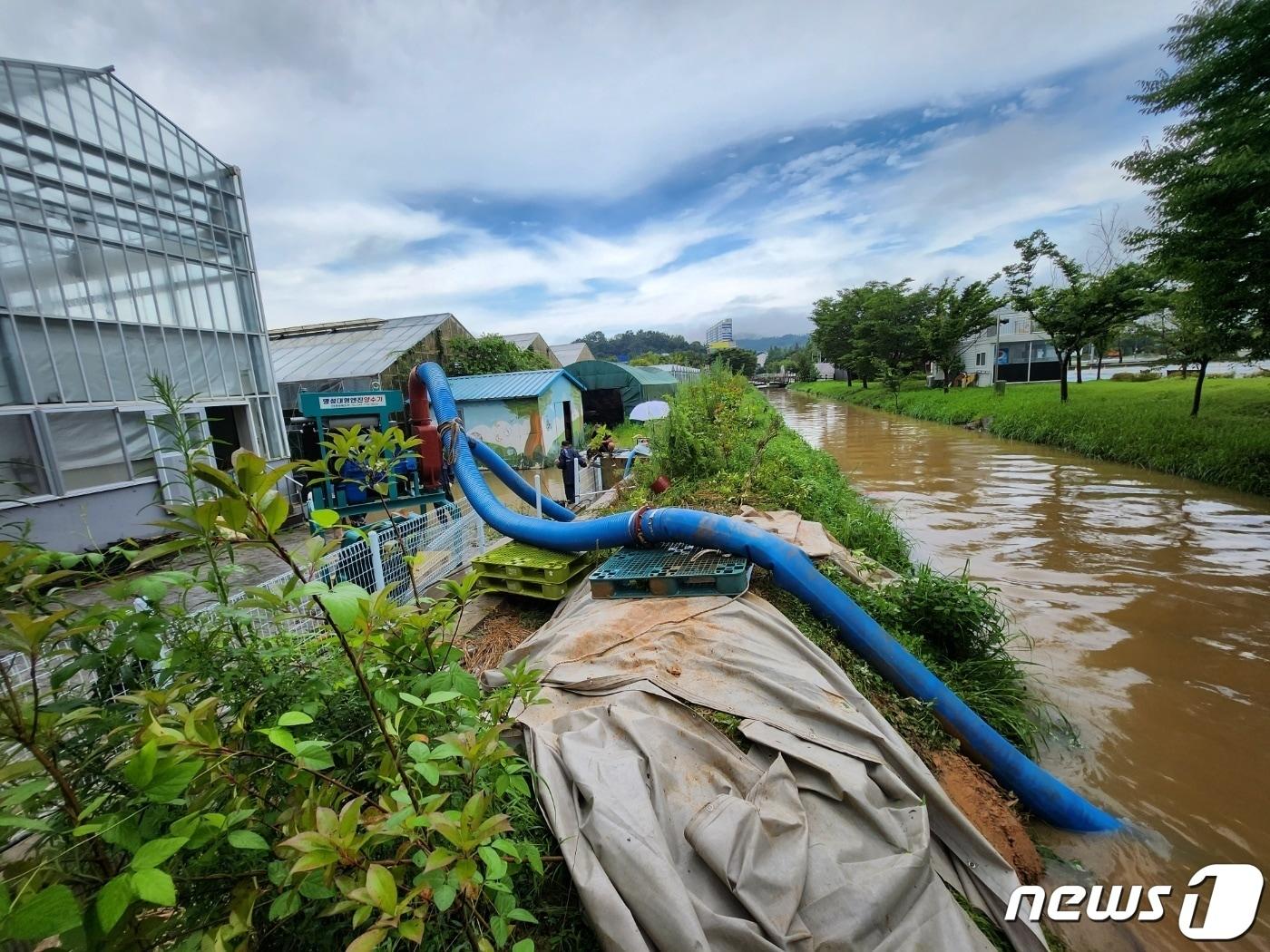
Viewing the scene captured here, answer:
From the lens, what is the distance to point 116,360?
800 cm

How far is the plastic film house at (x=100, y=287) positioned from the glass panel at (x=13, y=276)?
0.04 ft

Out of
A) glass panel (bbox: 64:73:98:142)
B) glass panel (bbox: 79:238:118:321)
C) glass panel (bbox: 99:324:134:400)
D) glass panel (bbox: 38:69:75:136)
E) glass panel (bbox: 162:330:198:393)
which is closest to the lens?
glass panel (bbox: 38:69:75:136)

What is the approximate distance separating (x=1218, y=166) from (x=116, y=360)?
51.8 feet

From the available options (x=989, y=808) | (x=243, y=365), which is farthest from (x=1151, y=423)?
(x=243, y=365)

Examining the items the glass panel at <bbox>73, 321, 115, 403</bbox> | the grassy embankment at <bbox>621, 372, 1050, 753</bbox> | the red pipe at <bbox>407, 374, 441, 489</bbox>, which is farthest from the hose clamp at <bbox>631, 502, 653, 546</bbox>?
the glass panel at <bbox>73, 321, 115, 403</bbox>

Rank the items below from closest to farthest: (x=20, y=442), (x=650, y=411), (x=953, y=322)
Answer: (x=20, y=442), (x=650, y=411), (x=953, y=322)

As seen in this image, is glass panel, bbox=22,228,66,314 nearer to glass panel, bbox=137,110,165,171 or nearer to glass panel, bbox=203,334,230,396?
glass panel, bbox=203,334,230,396

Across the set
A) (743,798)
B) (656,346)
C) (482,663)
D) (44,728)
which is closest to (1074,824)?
(743,798)

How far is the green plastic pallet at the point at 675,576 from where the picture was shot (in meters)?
3.61

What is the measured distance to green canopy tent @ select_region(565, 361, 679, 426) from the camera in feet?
66.4

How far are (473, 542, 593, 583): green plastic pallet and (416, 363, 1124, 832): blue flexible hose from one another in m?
0.10

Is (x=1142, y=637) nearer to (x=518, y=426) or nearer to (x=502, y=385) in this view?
(x=518, y=426)

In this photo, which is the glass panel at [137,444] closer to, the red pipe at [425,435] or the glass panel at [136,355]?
the glass panel at [136,355]

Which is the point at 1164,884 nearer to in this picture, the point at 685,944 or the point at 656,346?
the point at 685,944
